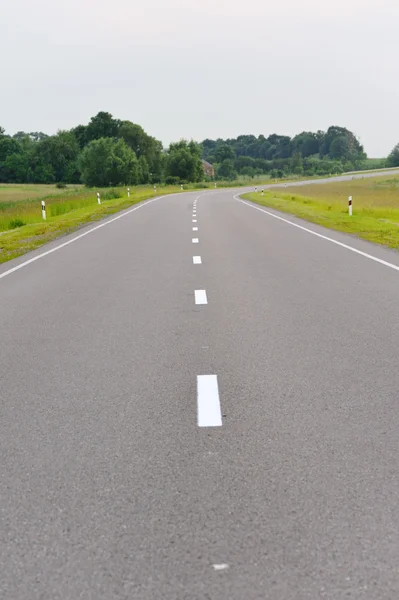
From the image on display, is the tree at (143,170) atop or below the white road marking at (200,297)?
below

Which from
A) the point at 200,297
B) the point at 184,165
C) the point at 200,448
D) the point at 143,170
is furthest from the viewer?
the point at 143,170

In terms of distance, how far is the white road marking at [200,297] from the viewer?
32.5ft

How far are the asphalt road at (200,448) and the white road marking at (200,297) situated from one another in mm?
278

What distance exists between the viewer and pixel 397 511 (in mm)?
3492

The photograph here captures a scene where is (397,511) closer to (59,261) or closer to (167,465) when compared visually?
(167,465)

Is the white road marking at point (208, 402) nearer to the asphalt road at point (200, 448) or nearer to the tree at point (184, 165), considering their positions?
the asphalt road at point (200, 448)

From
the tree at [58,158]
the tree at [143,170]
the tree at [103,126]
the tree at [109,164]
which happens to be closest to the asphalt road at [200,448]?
the tree at [109,164]

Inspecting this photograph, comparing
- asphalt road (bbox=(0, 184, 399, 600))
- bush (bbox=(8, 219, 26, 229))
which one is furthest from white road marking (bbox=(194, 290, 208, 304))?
bush (bbox=(8, 219, 26, 229))

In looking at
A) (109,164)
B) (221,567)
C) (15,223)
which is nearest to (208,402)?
(221,567)

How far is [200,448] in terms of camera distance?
4.40m

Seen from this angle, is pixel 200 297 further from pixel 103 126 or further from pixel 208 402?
pixel 103 126

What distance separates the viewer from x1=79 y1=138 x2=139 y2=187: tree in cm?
11094

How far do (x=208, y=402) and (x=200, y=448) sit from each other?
0.91 m

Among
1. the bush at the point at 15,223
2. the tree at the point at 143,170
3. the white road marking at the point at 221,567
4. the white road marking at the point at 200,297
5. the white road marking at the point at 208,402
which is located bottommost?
the tree at the point at 143,170
